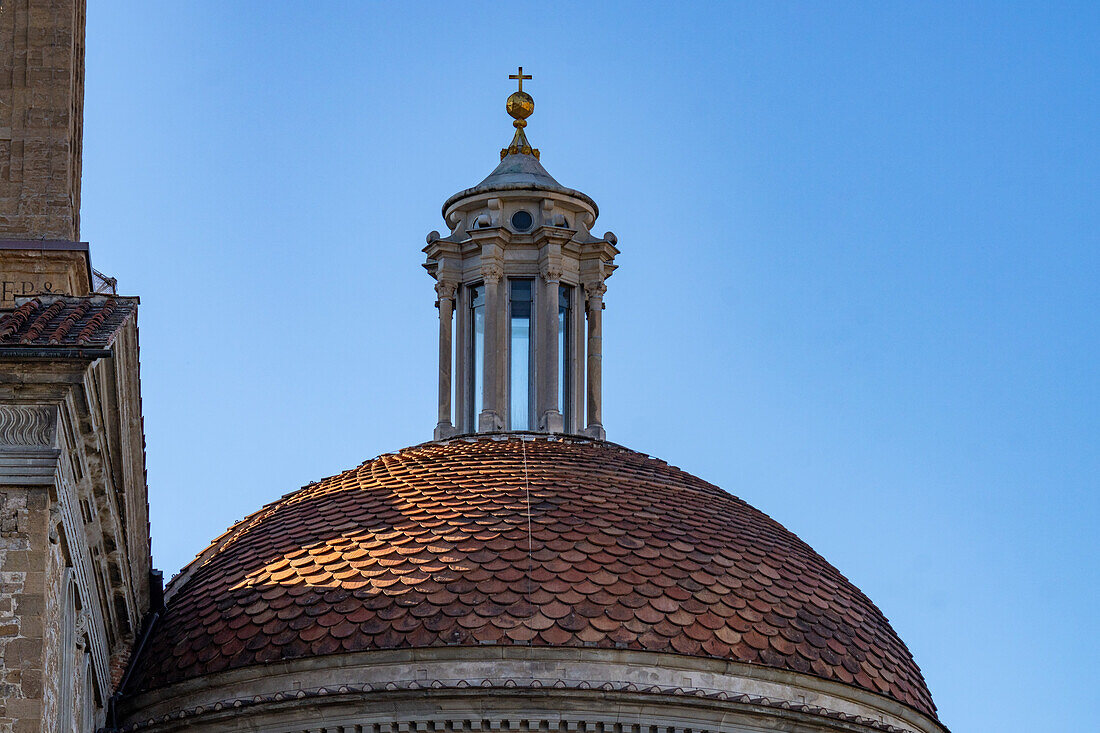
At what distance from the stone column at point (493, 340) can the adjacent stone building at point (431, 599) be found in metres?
4.83

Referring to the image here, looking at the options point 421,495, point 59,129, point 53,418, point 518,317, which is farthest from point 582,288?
point 53,418

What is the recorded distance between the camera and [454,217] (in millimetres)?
39219

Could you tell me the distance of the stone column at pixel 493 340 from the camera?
37781 millimetres

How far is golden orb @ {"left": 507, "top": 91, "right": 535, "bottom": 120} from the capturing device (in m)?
40.8

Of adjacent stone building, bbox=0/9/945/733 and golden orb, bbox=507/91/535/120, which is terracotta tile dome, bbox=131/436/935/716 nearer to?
adjacent stone building, bbox=0/9/945/733

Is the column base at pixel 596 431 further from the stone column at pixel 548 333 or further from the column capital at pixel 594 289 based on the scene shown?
the column capital at pixel 594 289

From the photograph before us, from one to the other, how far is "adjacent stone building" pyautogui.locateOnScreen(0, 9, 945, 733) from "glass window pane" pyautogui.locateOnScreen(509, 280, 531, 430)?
555cm

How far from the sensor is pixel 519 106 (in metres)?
40.8

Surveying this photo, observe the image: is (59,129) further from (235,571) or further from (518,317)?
(518,317)

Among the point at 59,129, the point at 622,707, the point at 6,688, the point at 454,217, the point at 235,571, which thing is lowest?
the point at 6,688

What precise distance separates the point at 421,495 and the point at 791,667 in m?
5.41

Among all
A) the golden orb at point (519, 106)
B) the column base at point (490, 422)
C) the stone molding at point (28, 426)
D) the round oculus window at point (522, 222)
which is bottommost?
the stone molding at point (28, 426)

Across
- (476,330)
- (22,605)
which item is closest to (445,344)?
(476,330)

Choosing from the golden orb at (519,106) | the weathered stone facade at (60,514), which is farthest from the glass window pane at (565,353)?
the weathered stone facade at (60,514)
